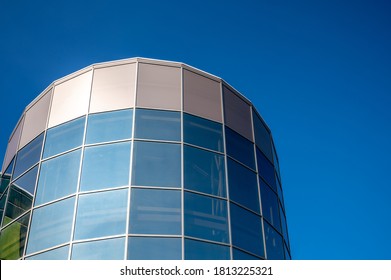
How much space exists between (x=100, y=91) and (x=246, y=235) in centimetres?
747

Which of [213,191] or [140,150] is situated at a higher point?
[140,150]

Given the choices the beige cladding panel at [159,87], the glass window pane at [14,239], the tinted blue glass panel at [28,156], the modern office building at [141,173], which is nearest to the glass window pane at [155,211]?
the modern office building at [141,173]

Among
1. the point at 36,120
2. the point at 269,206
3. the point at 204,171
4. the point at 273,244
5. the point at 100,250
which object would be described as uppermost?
the point at 36,120

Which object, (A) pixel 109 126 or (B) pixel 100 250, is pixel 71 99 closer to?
(A) pixel 109 126

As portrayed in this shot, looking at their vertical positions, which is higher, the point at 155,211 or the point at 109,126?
the point at 109,126

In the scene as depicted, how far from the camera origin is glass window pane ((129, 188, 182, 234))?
1689cm

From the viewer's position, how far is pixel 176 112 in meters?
19.8

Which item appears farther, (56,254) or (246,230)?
(246,230)

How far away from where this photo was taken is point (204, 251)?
16906mm

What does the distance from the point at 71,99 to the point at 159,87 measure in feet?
11.1

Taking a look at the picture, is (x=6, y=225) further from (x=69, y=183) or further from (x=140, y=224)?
(x=140, y=224)

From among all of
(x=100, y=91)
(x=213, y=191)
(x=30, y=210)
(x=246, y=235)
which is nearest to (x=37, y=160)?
(x=30, y=210)

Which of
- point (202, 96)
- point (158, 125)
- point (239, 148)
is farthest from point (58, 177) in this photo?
point (239, 148)

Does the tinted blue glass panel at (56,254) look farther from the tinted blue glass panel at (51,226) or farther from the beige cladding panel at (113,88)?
the beige cladding panel at (113,88)
